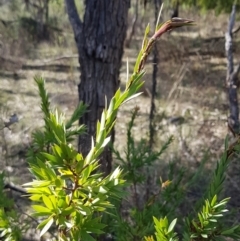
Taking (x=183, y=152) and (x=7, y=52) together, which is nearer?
(x=183, y=152)

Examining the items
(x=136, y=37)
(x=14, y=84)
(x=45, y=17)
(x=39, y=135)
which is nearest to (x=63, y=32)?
(x=45, y=17)

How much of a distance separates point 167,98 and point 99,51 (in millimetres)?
4324

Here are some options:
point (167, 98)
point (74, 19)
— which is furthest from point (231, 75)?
point (74, 19)

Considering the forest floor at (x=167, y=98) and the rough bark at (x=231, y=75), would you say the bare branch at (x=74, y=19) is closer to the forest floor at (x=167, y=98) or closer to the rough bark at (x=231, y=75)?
the forest floor at (x=167, y=98)

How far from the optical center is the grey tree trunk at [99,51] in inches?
93.7

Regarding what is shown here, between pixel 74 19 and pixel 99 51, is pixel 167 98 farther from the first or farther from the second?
pixel 99 51

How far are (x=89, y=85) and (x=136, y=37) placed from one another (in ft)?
29.2

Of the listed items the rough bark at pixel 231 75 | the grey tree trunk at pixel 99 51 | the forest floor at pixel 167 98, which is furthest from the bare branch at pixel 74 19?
the rough bark at pixel 231 75

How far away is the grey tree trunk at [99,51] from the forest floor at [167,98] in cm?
119

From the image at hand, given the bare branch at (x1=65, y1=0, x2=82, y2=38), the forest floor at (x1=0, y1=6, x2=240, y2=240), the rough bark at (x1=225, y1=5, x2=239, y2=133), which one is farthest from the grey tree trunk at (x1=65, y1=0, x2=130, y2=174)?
the rough bark at (x1=225, y1=5, x2=239, y2=133)

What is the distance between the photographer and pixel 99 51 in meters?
2.42

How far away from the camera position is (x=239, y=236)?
0.77m

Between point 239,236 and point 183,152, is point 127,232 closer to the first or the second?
point 239,236

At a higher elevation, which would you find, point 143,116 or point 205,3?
point 205,3
